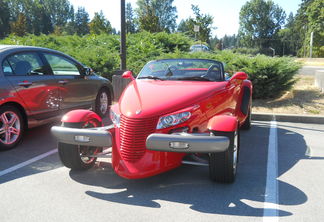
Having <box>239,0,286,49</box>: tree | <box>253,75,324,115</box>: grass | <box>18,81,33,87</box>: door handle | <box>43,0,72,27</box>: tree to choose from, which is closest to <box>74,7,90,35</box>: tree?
<box>43,0,72,27</box>: tree

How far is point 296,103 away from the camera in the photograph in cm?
873

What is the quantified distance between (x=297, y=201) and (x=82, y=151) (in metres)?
2.58

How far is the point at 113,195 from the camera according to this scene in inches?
140

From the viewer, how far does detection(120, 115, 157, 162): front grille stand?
142 inches

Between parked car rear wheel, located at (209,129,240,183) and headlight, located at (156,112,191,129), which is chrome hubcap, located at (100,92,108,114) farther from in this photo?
parked car rear wheel, located at (209,129,240,183)

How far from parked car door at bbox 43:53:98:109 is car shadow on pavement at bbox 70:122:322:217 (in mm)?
2067

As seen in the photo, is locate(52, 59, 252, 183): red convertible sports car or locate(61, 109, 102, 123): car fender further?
locate(61, 109, 102, 123): car fender

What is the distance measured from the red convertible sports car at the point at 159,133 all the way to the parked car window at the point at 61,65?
2175mm

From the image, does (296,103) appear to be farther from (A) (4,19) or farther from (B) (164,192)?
(A) (4,19)

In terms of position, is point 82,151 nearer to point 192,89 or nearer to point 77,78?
point 192,89

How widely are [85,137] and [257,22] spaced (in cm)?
9959

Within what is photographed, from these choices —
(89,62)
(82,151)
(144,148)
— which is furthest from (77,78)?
(89,62)

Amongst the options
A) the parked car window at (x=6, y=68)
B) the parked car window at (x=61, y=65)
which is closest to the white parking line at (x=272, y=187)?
the parked car window at (x=61, y=65)

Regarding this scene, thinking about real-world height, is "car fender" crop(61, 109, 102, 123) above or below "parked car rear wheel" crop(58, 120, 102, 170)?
above
